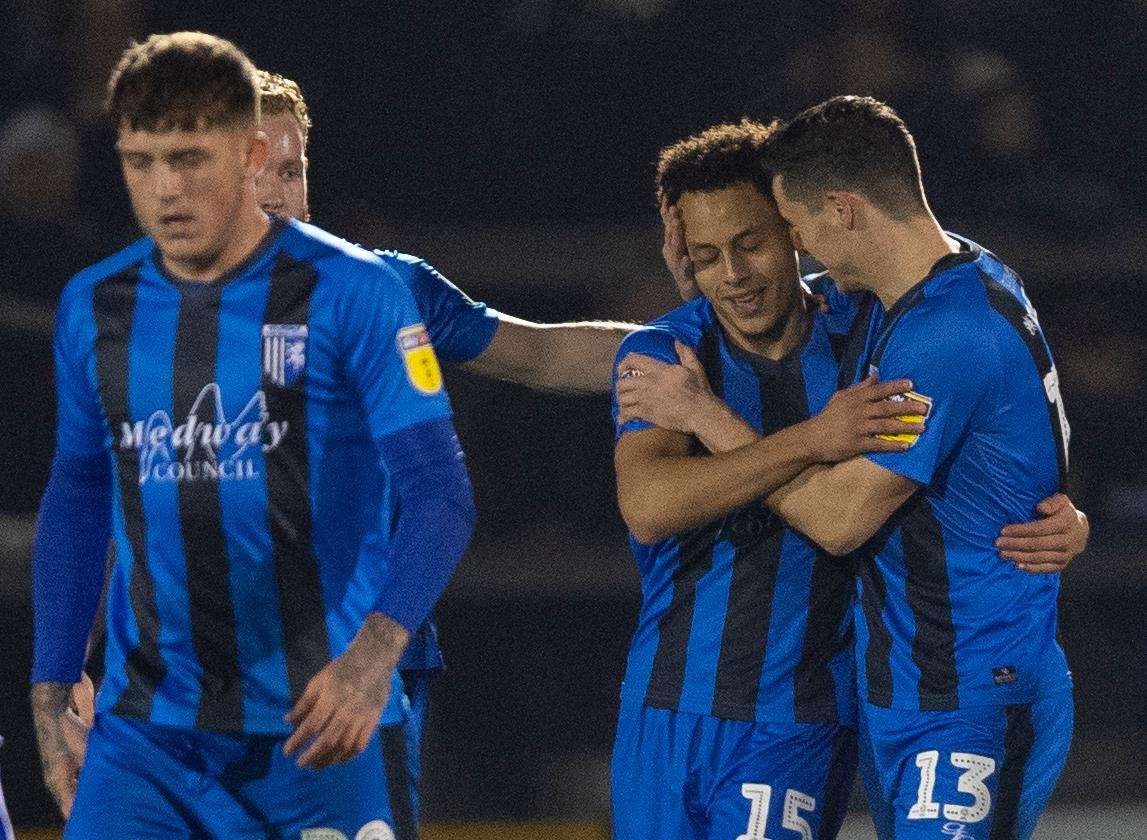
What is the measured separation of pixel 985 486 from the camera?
10.2ft

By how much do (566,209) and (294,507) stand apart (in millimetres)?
3749

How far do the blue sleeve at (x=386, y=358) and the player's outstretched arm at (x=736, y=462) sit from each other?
0.60m

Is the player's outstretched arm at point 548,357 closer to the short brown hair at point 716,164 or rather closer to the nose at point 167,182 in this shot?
the short brown hair at point 716,164

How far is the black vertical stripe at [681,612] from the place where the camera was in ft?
11.0

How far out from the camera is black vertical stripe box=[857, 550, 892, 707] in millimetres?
3188

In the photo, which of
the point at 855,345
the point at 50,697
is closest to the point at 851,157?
the point at 855,345

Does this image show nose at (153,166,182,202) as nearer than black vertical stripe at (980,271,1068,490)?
Yes

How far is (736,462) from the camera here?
3133mm

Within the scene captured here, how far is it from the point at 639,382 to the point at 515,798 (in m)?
2.92

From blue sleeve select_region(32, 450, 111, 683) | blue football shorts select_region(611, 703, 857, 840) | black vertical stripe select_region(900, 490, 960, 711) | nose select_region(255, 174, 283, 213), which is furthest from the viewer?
nose select_region(255, 174, 283, 213)

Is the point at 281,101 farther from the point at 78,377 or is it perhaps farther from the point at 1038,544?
the point at 1038,544

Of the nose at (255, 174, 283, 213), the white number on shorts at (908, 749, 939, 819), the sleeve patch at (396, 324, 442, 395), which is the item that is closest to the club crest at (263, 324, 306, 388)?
the sleeve patch at (396, 324, 442, 395)

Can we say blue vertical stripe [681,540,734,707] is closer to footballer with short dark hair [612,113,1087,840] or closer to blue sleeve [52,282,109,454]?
footballer with short dark hair [612,113,1087,840]

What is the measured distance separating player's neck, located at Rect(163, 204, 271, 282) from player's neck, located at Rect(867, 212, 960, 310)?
1020 mm
